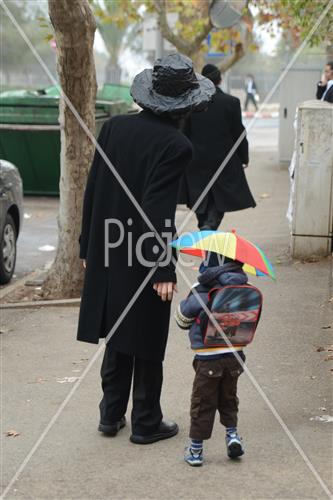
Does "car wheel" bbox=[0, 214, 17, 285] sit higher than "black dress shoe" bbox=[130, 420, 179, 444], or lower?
lower

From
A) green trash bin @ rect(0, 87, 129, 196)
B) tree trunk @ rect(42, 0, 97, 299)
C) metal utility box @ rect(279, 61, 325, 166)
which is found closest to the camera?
tree trunk @ rect(42, 0, 97, 299)

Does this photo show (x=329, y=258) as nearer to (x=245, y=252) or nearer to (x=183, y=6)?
(x=245, y=252)

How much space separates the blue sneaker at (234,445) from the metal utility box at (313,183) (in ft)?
15.9

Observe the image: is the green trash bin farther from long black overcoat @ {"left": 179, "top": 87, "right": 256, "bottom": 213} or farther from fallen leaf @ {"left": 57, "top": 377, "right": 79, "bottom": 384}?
fallen leaf @ {"left": 57, "top": 377, "right": 79, "bottom": 384}

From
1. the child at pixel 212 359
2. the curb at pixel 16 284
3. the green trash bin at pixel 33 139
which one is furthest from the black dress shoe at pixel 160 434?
the green trash bin at pixel 33 139

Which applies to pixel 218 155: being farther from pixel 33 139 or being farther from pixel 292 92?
pixel 292 92

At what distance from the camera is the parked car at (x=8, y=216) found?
9.52m

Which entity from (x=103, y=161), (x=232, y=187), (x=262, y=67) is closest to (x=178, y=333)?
(x=232, y=187)

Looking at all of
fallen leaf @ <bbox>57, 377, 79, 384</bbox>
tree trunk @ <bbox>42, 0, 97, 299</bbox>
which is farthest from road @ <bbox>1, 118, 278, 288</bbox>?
fallen leaf @ <bbox>57, 377, 79, 384</bbox>

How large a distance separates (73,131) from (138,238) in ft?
12.7

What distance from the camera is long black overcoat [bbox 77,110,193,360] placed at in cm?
451

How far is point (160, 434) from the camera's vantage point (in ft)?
16.1

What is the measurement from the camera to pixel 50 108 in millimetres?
15430

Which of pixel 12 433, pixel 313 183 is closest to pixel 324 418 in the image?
pixel 12 433
